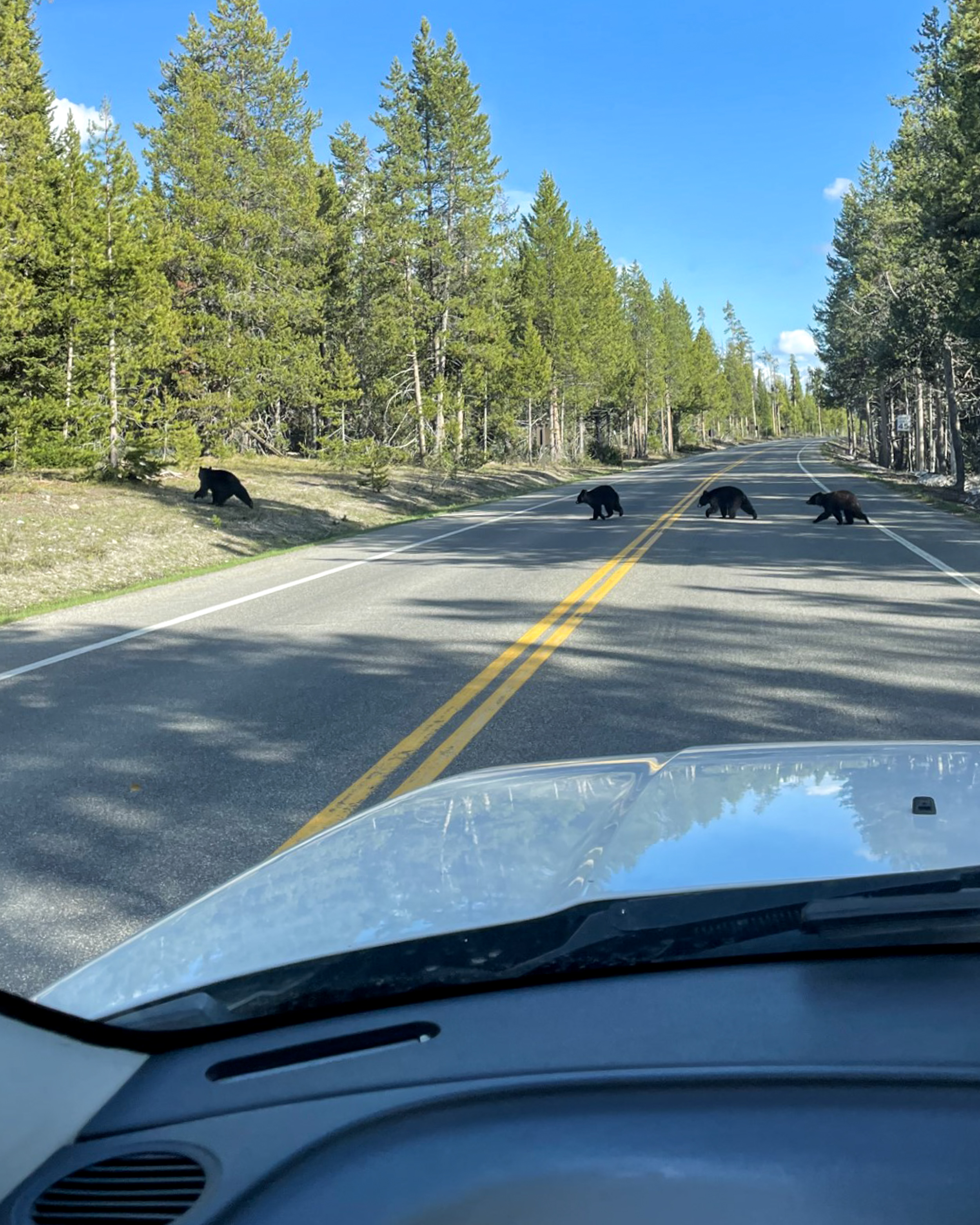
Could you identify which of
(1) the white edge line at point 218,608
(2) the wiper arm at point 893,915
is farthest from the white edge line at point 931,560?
(2) the wiper arm at point 893,915

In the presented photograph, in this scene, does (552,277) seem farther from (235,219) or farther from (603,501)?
(603,501)

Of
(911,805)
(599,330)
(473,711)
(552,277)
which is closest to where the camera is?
(911,805)

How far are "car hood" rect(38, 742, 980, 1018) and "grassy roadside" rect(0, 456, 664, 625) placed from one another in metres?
11.5

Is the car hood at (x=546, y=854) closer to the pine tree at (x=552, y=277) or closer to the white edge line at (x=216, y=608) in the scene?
the white edge line at (x=216, y=608)

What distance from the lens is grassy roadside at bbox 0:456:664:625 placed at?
1698cm

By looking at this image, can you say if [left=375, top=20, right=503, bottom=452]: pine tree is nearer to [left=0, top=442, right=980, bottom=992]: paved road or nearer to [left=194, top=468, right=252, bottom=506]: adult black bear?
[left=194, top=468, right=252, bottom=506]: adult black bear

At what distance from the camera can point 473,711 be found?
25.1 feet

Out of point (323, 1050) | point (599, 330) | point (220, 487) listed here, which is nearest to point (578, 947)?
point (323, 1050)

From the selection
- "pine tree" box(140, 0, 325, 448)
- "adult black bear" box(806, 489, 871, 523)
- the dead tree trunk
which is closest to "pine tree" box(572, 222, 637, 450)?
"pine tree" box(140, 0, 325, 448)

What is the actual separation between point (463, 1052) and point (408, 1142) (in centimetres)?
16

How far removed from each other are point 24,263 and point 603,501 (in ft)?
41.5

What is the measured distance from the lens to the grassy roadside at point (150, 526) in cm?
1698

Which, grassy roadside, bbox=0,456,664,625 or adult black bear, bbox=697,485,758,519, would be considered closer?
grassy roadside, bbox=0,456,664,625

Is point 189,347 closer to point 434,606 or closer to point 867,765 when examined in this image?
point 434,606
